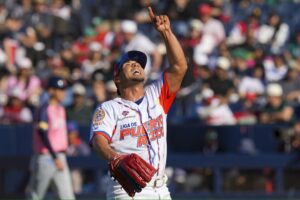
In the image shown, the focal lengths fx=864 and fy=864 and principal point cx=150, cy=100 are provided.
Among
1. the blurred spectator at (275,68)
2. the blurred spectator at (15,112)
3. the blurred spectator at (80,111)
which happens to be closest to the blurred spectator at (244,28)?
the blurred spectator at (275,68)

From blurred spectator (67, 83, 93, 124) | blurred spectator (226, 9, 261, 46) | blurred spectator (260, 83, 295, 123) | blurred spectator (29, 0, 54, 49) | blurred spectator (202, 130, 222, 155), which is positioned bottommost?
blurred spectator (202, 130, 222, 155)

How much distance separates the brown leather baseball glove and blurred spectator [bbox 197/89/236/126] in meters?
7.11

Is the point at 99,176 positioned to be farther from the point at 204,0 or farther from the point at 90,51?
the point at 204,0

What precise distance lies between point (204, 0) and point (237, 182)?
484cm

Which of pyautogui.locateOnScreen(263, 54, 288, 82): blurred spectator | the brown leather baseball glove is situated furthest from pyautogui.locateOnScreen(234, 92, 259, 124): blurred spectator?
the brown leather baseball glove

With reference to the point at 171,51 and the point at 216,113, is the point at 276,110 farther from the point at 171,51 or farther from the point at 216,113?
the point at 171,51

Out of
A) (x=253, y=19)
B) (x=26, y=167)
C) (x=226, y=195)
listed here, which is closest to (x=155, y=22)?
(x=226, y=195)

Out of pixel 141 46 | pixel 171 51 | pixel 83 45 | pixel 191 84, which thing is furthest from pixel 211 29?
pixel 171 51

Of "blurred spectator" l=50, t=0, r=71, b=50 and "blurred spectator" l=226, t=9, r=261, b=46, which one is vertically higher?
"blurred spectator" l=50, t=0, r=71, b=50

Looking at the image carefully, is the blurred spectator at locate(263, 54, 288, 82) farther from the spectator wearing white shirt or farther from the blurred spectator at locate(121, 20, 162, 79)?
the blurred spectator at locate(121, 20, 162, 79)

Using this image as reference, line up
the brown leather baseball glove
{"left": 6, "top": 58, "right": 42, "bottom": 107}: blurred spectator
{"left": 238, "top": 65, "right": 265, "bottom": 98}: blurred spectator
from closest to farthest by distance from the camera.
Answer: the brown leather baseball glove → {"left": 238, "top": 65, "right": 265, "bottom": 98}: blurred spectator → {"left": 6, "top": 58, "right": 42, "bottom": 107}: blurred spectator

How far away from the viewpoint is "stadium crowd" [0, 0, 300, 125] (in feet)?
43.2

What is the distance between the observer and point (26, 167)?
12922 mm

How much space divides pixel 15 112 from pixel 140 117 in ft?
26.7
